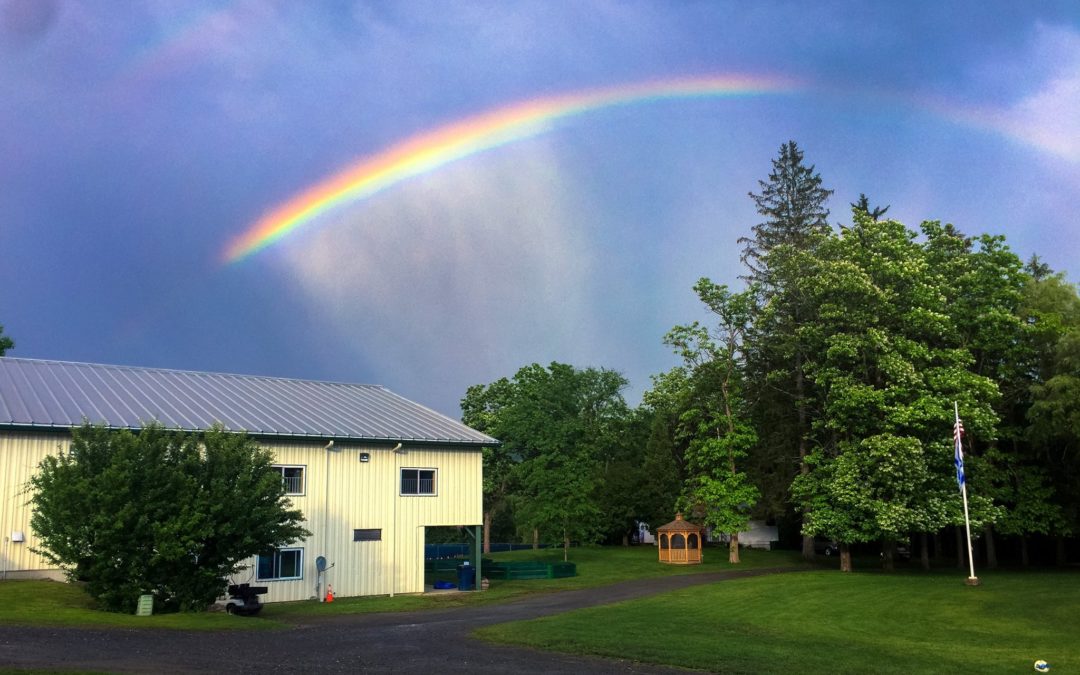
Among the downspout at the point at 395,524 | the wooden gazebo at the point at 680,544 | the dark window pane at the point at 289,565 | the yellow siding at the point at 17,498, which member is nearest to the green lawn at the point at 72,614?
the yellow siding at the point at 17,498

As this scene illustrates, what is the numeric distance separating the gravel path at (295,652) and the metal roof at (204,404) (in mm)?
11060

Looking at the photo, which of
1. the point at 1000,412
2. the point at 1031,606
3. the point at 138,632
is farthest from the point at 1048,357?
the point at 138,632

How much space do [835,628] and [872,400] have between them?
20371mm

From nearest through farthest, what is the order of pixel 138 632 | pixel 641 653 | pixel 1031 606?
pixel 641 653 → pixel 138 632 → pixel 1031 606

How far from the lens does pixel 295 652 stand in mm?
17797

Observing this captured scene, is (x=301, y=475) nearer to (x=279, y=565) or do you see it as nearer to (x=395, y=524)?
(x=279, y=565)

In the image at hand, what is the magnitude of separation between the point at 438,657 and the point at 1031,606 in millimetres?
23004

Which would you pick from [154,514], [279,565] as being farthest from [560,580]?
[154,514]

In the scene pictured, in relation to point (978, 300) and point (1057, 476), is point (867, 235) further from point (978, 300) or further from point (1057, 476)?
point (1057, 476)

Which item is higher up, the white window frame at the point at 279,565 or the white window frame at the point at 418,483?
the white window frame at the point at 418,483

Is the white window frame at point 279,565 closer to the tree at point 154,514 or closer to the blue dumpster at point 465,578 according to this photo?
the tree at point 154,514

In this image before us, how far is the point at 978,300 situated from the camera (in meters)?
46.9

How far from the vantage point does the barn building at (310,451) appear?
29.5 metres

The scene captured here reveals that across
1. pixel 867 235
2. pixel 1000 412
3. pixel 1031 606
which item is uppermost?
pixel 867 235
